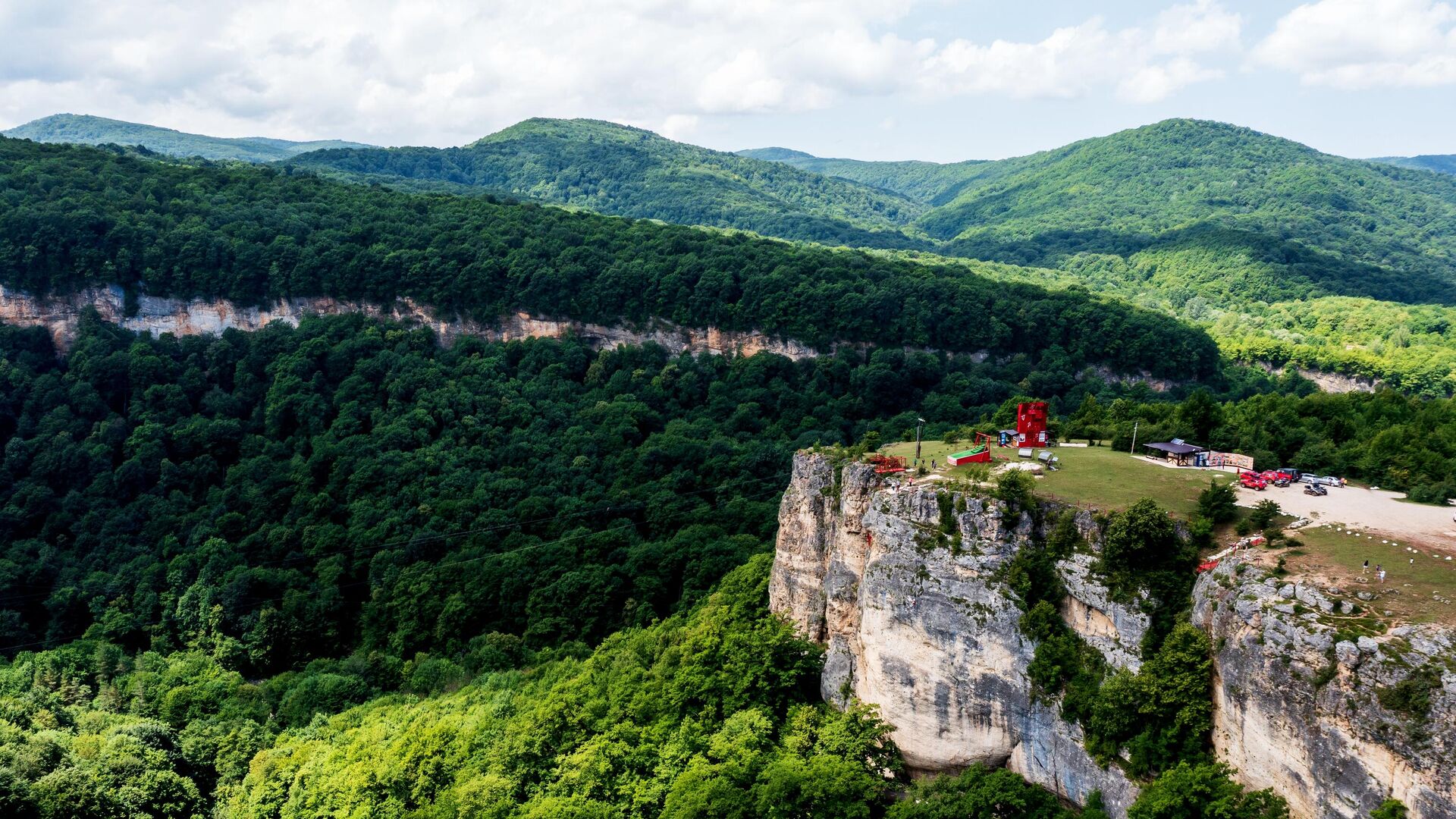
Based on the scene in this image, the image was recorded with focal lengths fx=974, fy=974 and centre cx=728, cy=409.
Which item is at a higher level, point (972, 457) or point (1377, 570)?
point (972, 457)

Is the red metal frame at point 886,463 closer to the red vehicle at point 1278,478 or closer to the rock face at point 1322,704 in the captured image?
the rock face at point 1322,704

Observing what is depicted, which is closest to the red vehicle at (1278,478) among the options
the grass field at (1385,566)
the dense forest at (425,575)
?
the grass field at (1385,566)

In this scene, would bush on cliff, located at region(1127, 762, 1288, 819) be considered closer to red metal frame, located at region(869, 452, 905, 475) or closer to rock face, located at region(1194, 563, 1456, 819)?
rock face, located at region(1194, 563, 1456, 819)

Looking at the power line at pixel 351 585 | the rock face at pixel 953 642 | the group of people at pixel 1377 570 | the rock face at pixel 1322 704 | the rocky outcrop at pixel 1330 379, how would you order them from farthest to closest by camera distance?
1. the rocky outcrop at pixel 1330 379
2. the power line at pixel 351 585
3. the rock face at pixel 953 642
4. the group of people at pixel 1377 570
5. the rock face at pixel 1322 704

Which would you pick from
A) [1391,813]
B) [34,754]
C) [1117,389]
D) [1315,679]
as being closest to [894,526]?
[1315,679]

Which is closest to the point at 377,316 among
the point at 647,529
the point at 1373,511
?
the point at 647,529

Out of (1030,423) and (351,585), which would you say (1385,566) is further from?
(351,585)
